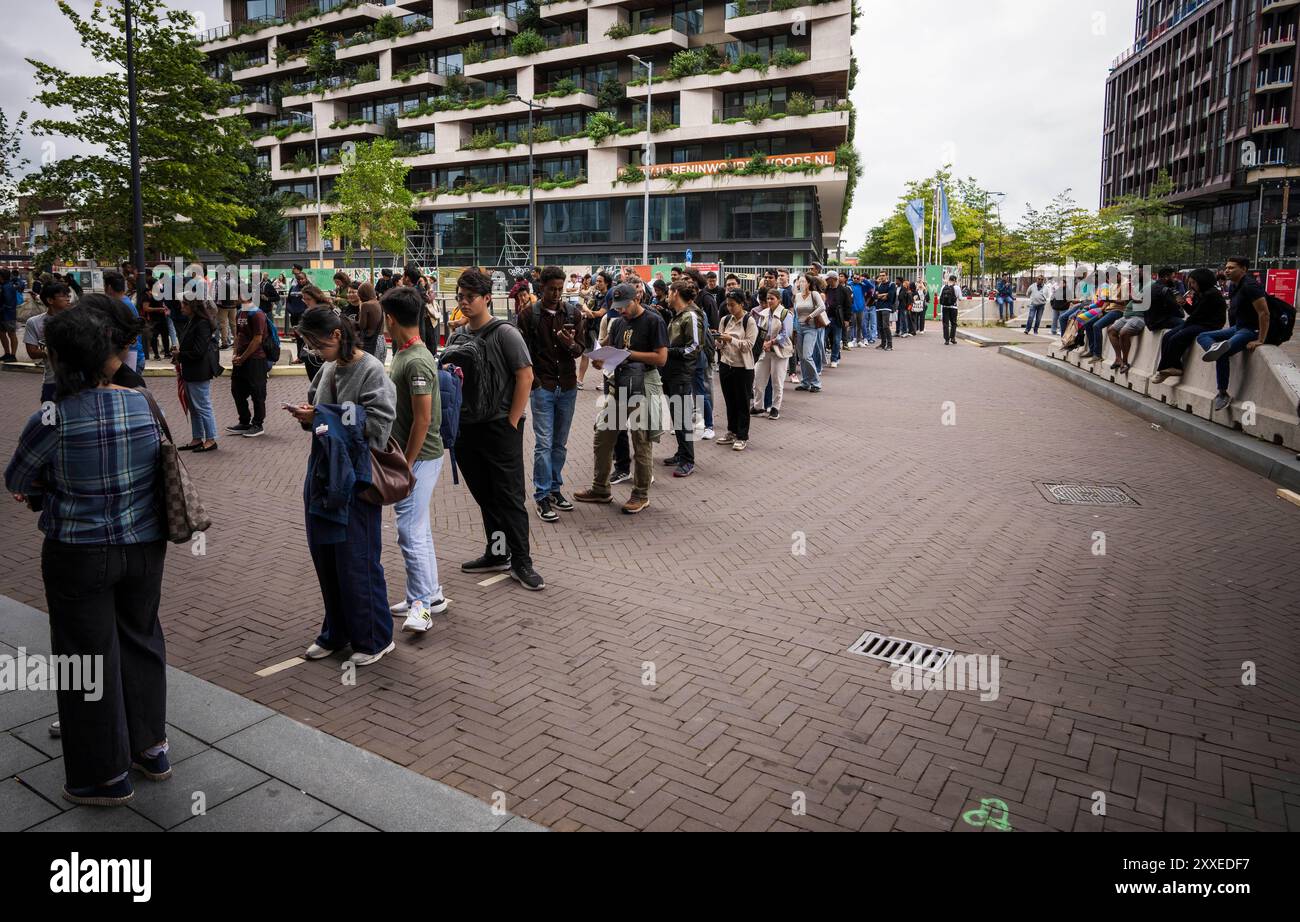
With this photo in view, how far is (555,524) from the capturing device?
24.6 feet

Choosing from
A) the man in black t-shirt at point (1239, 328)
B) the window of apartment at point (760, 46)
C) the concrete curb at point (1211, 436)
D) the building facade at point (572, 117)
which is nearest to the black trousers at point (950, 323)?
the concrete curb at point (1211, 436)

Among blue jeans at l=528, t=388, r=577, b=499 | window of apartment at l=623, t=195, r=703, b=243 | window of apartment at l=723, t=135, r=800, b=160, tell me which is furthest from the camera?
window of apartment at l=623, t=195, r=703, b=243

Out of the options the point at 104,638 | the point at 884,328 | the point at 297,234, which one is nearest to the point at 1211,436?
the point at 104,638

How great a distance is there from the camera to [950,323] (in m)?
27.8

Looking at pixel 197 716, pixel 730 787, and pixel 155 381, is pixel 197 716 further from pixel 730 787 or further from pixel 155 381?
pixel 155 381

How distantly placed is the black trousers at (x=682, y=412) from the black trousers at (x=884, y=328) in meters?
17.7

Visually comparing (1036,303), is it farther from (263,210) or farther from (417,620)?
Answer: (263,210)

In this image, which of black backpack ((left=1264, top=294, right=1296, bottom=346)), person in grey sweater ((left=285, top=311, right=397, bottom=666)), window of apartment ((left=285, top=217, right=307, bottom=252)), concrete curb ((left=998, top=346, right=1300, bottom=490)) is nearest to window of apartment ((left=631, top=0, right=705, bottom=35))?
window of apartment ((left=285, top=217, right=307, bottom=252))

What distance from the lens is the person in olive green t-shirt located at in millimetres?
4883

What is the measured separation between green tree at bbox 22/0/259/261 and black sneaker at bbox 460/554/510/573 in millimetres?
21055

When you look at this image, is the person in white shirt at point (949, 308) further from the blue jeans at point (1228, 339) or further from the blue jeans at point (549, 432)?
the blue jeans at point (549, 432)

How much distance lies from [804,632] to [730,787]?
5.75ft

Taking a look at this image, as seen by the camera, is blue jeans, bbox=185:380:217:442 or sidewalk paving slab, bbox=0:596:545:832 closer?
sidewalk paving slab, bbox=0:596:545:832

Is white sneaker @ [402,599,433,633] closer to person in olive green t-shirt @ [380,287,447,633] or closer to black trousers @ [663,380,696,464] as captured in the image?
person in olive green t-shirt @ [380,287,447,633]
